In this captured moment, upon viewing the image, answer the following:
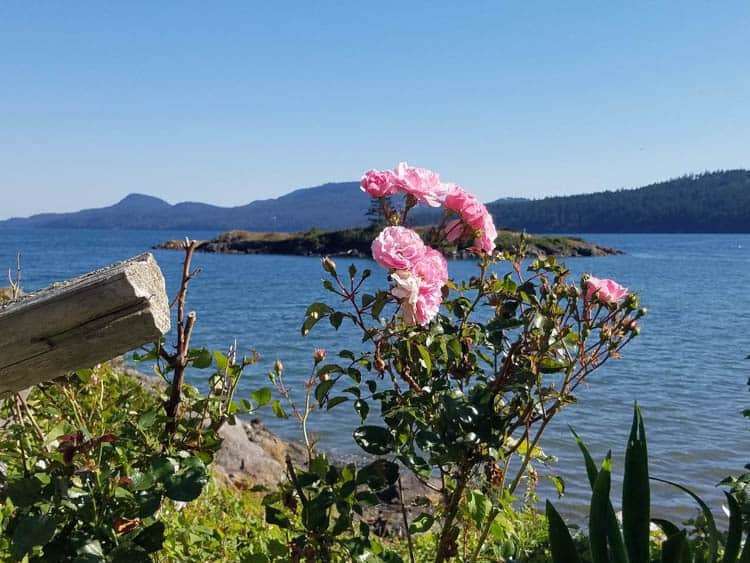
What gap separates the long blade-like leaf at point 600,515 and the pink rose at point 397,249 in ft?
2.38

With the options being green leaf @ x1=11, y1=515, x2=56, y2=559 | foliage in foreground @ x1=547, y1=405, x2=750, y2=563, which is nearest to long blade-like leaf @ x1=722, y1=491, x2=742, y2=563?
foliage in foreground @ x1=547, y1=405, x2=750, y2=563

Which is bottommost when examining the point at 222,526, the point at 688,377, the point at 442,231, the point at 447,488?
the point at 688,377

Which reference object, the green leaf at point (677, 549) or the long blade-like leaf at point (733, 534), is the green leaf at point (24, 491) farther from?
the long blade-like leaf at point (733, 534)

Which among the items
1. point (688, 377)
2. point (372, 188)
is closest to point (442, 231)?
point (372, 188)

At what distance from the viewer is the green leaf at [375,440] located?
1.90 metres

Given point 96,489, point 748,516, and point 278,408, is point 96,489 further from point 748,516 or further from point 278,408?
point 748,516

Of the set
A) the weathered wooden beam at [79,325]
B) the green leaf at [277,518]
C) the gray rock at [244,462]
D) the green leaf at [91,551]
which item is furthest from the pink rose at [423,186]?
the gray rock at [244,462]

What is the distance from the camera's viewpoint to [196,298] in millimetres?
31703

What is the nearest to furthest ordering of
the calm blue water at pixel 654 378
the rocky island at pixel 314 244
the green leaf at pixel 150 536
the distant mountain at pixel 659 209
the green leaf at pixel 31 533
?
1. the green leaf at pixel 31 533
2. the green leaf at pixel 150 536
3. the calm blue water at pixel 654 378
4. the rocky island at pixel 314 244
5. the distant mountain at pixel 659 209

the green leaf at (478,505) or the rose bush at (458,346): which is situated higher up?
the rose bush at (458,346)

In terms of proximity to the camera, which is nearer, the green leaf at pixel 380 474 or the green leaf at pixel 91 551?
the green leaf at pixel 91 551

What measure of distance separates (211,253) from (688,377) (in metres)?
74.3

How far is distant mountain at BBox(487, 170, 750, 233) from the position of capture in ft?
477

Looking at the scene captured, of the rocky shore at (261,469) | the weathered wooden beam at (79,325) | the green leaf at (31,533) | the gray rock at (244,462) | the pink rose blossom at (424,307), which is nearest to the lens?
the weathered wooden beam at (79,325)
